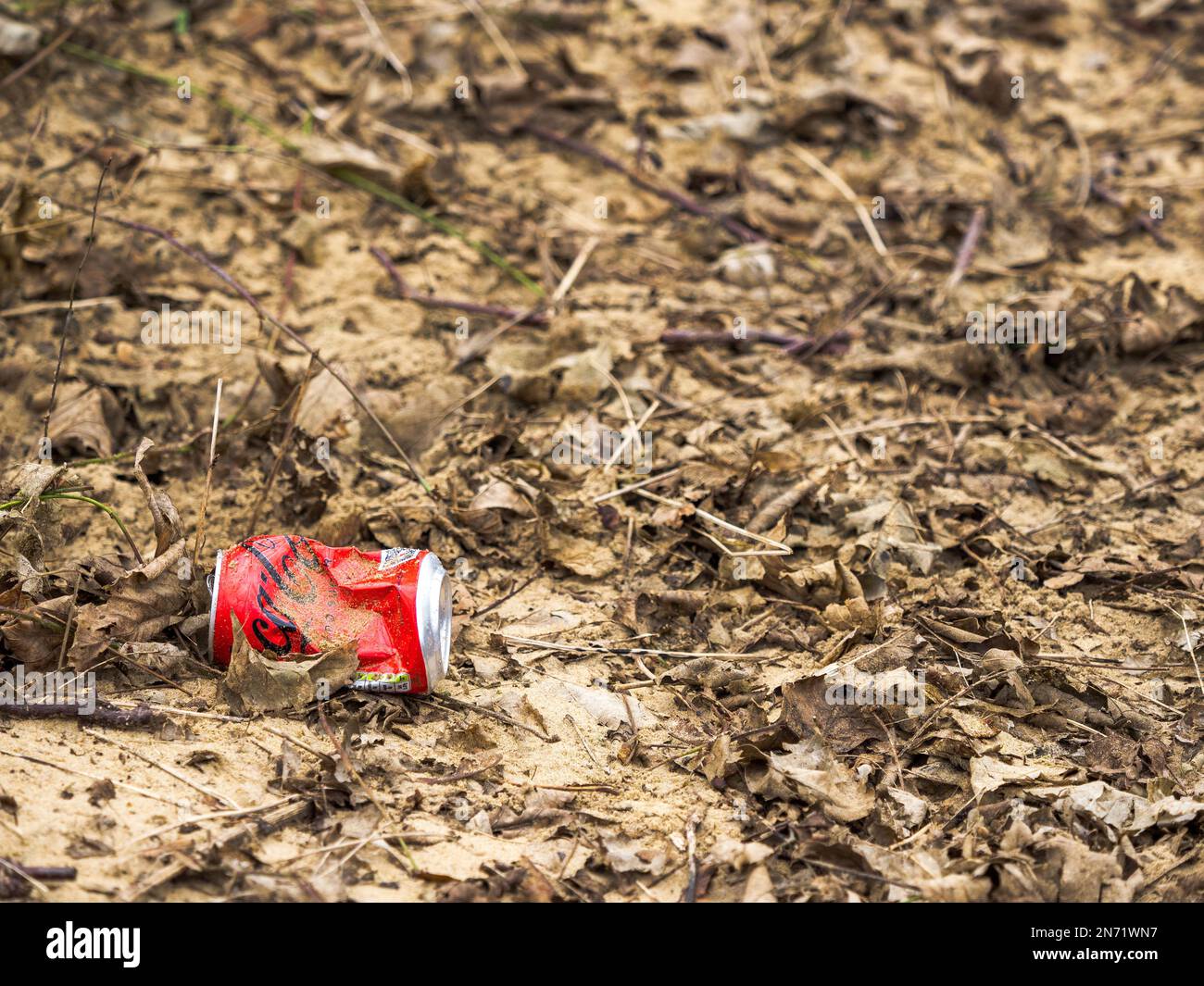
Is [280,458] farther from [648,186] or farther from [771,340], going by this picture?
[648,186]

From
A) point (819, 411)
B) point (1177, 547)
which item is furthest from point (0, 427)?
point (1177, 547)

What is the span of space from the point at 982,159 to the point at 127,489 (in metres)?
3.45

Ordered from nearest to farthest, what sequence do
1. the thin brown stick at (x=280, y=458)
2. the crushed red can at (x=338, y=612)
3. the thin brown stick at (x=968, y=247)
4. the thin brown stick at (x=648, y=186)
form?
1. the crushed red can at (x=338, y=612)
2. the thin brown stick at (x=280, y=458)
3. the thin brown stick at (x=968, y=247)
4. the thin brown stick at (x=648, y=186)

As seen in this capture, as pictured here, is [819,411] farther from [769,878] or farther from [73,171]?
[73,171]

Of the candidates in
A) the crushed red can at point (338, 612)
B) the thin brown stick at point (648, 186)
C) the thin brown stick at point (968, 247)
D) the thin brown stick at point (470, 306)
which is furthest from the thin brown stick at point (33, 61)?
the thin brown stick at point (968, 247)

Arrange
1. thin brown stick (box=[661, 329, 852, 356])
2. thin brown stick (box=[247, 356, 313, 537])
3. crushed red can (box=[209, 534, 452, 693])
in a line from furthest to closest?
thin brown stick (box=[661, 329, 852, 356]) < thin brown stick (box=[247, 356, 313, 537]) < crushed red can (box=[209, 534, 452, 693])

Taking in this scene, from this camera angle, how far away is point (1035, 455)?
3.45 meters

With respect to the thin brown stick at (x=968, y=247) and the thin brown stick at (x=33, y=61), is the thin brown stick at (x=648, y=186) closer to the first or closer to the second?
the thin brown stick at (x=968, y=247)

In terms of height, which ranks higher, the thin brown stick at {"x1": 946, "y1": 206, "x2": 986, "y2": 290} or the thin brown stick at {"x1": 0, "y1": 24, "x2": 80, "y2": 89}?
the thin brown stick at {"x1": 0, "y1": 24, "x2": 80, "y2": 89}

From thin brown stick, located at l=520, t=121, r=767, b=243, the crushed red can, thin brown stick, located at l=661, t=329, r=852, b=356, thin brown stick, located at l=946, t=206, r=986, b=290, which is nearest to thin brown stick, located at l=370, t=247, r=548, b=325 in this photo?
thin brown stick, located at l=661, t=329, r=852, b=356

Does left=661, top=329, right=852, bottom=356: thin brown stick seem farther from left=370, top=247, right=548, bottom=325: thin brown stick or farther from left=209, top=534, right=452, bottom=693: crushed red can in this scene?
left=209, top=534, right=452, bottom=693: crushed red can

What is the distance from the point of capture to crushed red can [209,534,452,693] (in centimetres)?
246

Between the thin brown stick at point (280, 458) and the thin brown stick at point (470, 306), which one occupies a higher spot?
the thin brown stick at point (470, 306)

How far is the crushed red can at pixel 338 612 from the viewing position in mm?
2455
